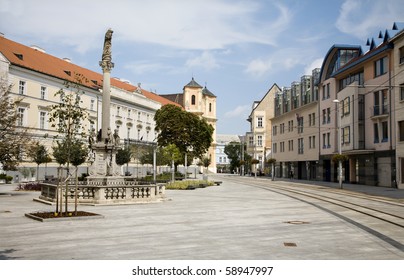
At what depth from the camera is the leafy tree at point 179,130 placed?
63.3 m

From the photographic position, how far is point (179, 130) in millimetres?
63094

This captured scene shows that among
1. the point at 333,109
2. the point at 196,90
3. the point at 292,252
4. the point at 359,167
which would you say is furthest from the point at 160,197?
the point at 196,90

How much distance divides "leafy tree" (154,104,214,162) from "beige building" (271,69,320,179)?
1504 cm

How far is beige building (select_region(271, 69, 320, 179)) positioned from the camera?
60.1 meters

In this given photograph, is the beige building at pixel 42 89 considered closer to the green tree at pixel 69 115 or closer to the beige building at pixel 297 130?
the green tree at pixel 69 115

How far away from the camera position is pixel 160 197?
2280 cm

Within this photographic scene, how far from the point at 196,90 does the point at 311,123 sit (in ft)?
214

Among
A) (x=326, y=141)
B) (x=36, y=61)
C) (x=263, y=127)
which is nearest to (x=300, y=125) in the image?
(x=326, y=141)

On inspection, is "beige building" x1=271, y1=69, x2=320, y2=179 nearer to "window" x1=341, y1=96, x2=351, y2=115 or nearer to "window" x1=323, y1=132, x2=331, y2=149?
"window" x1=323, y1=132, x2=331, y2=149

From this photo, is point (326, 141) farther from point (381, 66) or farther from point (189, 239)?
point (189, 239)

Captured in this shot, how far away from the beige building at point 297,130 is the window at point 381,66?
16629 mm

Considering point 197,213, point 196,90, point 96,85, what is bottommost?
point 197,213

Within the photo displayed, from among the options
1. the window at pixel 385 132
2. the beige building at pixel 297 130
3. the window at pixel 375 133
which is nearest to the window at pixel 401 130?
the window at pixel 385 132
